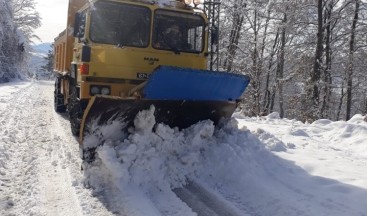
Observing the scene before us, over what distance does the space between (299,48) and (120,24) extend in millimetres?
14257

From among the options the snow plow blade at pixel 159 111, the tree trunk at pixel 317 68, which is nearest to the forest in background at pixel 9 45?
the tree trunk at pixel 317 68

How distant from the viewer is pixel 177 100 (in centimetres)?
572

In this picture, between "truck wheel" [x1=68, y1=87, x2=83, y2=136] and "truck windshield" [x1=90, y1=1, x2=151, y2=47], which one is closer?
"truck windshield" [x1=90, y1=1, x2=151, y2=47]

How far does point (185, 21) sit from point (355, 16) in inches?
575

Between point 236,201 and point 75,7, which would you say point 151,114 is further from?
point 75,7

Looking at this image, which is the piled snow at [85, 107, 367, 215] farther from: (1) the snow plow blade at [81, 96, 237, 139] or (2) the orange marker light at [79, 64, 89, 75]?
(2) the orange marker light at [79, 64, 89, 75]

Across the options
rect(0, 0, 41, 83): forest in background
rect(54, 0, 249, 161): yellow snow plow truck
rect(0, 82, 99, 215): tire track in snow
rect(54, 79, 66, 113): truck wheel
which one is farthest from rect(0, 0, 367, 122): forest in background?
rect(0, 0, 41, 83): forest in background

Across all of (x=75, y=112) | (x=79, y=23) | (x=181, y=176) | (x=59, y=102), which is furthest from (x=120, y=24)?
(x=59, y=102)

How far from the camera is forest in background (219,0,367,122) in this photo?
59.0 ft

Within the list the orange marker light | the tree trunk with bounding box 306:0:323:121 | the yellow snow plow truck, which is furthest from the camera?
the tree trunk with bounding box 306:0:323:121

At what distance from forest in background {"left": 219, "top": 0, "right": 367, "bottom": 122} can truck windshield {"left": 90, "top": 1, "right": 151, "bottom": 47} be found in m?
9.53

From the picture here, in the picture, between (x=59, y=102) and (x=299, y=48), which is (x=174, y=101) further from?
(x=299, y=48)

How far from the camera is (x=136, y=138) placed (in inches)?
207

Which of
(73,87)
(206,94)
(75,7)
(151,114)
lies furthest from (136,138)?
(75,7)
